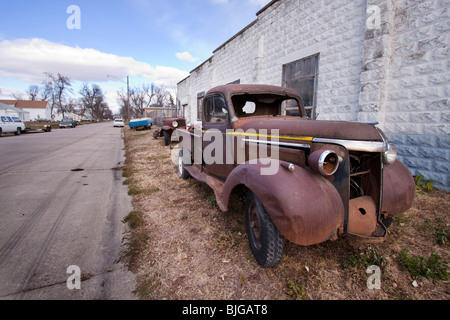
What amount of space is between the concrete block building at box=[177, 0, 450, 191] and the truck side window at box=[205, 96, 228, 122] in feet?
10.8

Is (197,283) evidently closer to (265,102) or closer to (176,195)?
(176,195)

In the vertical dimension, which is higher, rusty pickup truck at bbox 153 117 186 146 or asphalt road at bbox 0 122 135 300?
rusty pickup truck at bbox 153 117 186 146

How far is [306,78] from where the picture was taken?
6.33 m

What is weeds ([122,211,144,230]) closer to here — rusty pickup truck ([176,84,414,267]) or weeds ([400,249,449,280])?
rusty pickup truck ([176,84,414,267])

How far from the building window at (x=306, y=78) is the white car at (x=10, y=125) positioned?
69.4 feet

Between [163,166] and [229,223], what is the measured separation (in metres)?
4.06

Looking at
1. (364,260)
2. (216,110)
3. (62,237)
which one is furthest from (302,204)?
(62,237)

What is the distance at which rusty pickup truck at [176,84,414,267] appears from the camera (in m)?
1.80

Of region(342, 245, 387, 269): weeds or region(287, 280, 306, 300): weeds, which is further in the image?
region(342, 245, 387, 269): weeds

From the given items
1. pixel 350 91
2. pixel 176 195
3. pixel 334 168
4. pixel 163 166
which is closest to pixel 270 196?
pixel 334 168

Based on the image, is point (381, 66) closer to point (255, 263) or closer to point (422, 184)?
point (422, 184)

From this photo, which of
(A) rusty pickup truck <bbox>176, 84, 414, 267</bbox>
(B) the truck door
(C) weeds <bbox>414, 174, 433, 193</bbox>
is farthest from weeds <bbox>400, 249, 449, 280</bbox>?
(C) weeds <bbox>414, 174, 433, 193</bbox>

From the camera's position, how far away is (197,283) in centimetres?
201
